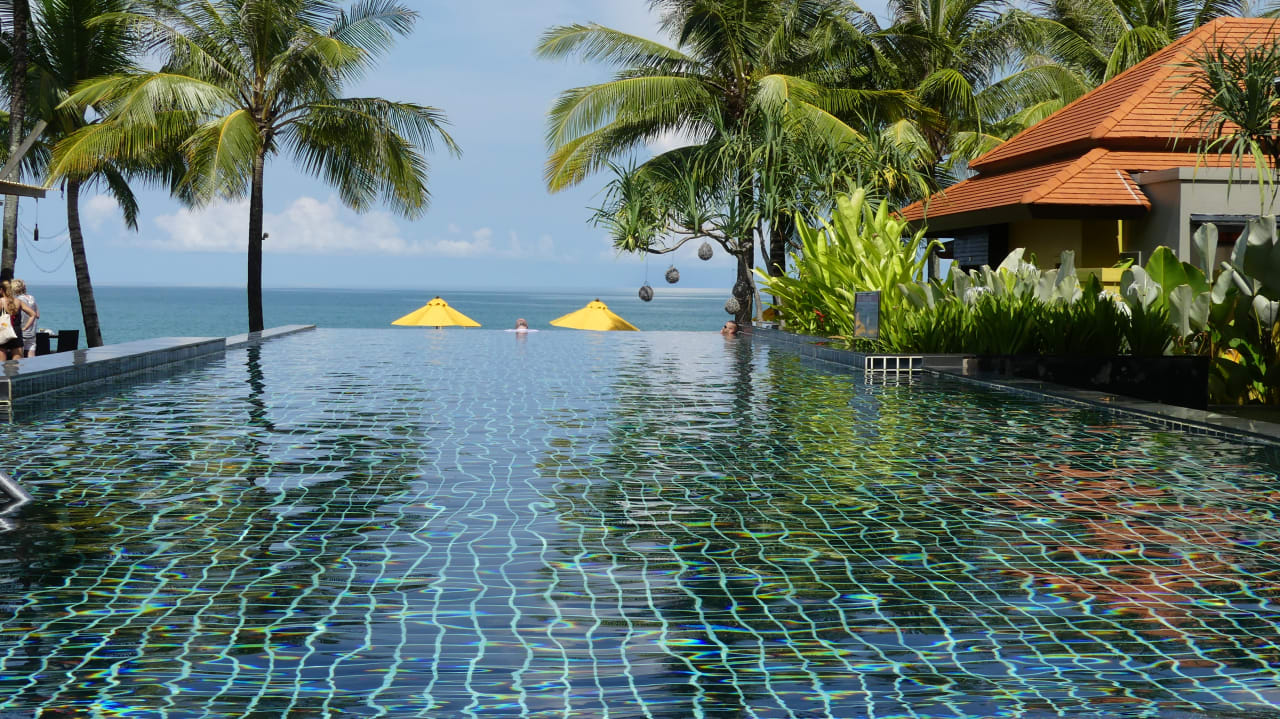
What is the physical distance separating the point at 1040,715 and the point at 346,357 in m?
14.5

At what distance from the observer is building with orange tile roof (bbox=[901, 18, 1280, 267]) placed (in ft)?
56.4

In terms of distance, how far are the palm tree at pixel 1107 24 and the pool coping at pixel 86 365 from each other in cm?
2058

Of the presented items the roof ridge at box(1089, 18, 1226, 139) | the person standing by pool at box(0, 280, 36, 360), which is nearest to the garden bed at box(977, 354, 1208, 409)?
the roof ridge at box(1089, 18, 1226, 139)

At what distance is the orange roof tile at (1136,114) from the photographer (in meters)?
18.8

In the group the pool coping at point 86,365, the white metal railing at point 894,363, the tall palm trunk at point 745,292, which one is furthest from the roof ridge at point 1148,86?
the pool coping at point 86,365

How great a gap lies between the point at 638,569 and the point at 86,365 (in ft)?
27.7

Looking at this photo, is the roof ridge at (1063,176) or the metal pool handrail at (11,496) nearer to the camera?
the metal pool handrail at (11,496)

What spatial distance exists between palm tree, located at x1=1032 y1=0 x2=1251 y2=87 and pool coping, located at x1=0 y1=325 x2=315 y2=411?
20.6 meters

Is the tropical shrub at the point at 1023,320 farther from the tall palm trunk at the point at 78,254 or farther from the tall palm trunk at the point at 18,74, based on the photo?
the tall palm trunk at the point at 78,254

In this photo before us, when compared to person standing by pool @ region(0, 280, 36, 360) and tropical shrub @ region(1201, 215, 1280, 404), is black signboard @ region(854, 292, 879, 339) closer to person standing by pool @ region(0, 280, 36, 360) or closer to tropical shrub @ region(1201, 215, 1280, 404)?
tropical shrub @ region(1201, 215, 1280, 404)

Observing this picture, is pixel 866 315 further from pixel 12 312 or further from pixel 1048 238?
pixel 12 312

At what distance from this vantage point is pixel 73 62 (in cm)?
2464

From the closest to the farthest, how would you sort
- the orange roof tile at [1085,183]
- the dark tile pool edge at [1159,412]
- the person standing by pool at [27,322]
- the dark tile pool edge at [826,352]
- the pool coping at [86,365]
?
the dark tile pool edge at [1159,412], the pool coping at [86,365], the dark tile pool edge at [826,352], the person standing by pool at [27,322], the orange roof tile at [1085,183]

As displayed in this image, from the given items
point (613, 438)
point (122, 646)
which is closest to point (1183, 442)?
point (613, 438)
